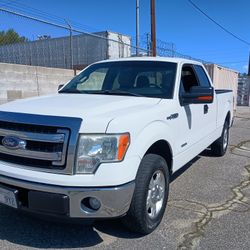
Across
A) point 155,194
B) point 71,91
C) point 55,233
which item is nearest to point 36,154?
point 55,233

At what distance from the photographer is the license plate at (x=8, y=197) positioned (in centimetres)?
304

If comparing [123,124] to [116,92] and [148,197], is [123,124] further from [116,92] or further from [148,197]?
[116,92]

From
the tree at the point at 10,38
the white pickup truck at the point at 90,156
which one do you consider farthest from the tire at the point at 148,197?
the tree at the point at 10,38

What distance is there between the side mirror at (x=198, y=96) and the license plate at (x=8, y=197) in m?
2.28

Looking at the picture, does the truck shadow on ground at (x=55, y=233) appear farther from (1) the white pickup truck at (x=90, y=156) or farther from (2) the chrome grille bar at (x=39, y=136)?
(2) the chrome grille bar at (x=39, y=136)

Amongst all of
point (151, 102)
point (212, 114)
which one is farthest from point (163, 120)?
point (212, 114)

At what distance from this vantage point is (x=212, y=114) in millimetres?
5766

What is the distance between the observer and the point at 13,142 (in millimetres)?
3094

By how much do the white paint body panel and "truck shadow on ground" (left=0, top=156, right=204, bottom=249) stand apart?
644 millimetres

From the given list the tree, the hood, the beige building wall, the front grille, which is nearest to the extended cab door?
the hood

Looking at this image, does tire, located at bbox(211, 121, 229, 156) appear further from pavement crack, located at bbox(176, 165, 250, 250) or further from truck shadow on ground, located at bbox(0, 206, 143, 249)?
truck shadow on ground, located at bbox(0, 206, 143, 249)

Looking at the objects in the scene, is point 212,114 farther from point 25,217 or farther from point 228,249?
point 25,217

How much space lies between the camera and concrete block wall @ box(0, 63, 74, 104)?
8.23 metres

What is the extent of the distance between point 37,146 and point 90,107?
666 millimetres
